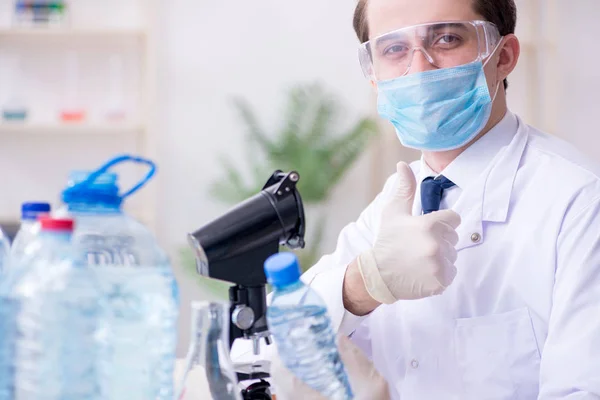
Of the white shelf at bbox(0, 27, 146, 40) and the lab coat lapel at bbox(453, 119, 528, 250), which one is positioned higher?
the lab coat lapel at bbox(453, 119, 528, 250)

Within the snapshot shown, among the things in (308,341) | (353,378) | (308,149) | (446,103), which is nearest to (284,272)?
(308,341)

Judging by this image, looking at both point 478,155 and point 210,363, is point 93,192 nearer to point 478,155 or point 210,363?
point 210,363

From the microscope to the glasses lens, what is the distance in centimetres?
54

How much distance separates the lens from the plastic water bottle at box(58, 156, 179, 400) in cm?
88

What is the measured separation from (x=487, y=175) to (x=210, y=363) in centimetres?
80

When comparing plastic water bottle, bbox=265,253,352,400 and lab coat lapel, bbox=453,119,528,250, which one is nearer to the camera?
plastic water bottle, bbox=265,253,352,400

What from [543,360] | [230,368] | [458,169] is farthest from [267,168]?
[230,368]

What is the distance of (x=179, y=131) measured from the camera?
4344mm

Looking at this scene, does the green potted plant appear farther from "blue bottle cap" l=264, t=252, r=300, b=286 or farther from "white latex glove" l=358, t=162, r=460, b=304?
"blue bottle cap" l=264, t=252, r=300, b=286

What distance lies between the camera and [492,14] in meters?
1.57

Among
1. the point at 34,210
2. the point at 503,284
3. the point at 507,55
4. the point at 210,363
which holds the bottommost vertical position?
the point at 503,284

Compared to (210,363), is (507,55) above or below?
above

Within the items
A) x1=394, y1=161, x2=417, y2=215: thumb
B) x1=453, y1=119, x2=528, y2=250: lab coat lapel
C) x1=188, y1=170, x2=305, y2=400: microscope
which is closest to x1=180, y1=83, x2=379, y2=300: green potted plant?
x1=453, y1=119, x2=528, y2=250: lab coat lapel

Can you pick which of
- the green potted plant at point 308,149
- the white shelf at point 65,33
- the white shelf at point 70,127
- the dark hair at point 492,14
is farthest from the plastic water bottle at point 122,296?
the white shelf at point 65,33
